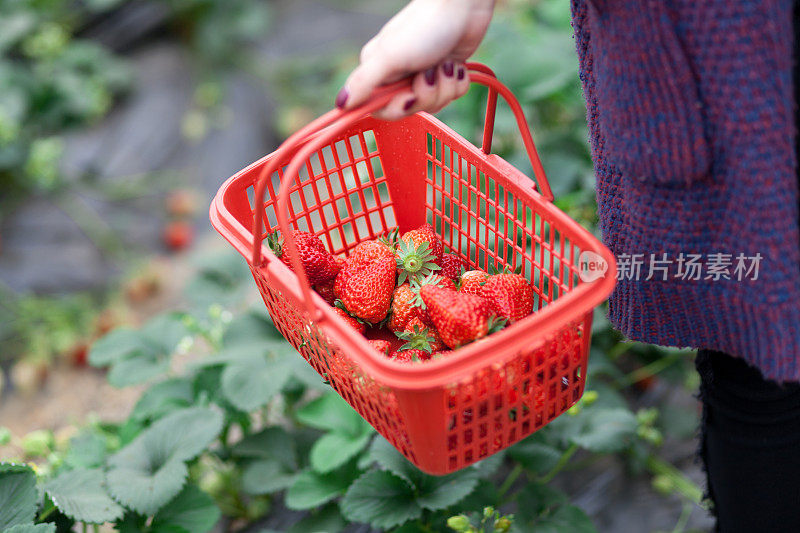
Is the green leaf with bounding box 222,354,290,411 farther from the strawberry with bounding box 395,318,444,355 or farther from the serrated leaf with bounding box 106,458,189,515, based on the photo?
the strawberry with bounding box 395,318,444,355

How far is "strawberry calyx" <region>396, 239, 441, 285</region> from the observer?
1090 millimetres

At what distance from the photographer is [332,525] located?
4.40 feet

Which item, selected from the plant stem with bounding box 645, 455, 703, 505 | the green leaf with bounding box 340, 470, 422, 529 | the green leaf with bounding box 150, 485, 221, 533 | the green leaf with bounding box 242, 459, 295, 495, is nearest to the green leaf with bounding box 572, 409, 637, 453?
the plant stem with bounding box 645, 455, 703, 505

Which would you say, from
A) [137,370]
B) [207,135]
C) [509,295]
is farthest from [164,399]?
[207,135]

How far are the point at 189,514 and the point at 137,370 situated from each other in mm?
371

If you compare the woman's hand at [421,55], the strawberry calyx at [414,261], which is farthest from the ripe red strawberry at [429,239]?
the woman's hand at [421,55]

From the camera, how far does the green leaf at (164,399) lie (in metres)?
1.48

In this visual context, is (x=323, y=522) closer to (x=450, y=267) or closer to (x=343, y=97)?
(x=450, y=267)

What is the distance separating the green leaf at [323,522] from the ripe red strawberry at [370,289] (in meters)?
0.46

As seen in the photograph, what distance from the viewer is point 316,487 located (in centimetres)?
132

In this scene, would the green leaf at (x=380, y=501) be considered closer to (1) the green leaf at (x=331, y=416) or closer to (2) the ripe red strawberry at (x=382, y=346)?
(1) the green leaf at (x=331, y=416)

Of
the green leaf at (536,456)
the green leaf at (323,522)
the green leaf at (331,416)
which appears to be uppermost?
the green leaf at (331,416)

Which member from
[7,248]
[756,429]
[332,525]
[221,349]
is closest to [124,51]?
[7,248]

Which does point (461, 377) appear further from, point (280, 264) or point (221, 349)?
point (221, 349)
